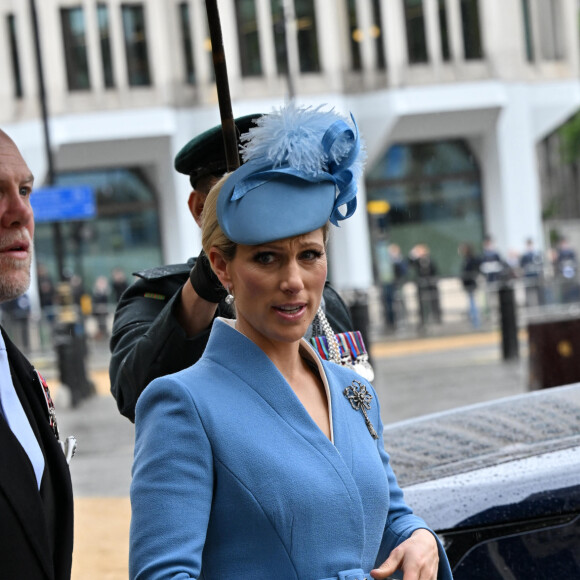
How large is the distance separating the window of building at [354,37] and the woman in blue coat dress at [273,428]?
92.4 ft

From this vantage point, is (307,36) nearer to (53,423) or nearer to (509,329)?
(509,329)

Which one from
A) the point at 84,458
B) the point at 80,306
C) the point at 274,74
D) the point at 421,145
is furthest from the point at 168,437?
the point at 421,145

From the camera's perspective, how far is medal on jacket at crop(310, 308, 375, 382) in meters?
2.71

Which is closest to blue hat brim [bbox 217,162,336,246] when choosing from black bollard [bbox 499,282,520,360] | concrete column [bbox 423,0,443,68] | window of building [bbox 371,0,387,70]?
black bollard [bbox 499,282,520,360]

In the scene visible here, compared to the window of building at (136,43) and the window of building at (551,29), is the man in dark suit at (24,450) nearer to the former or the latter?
the window of building at (136,43)

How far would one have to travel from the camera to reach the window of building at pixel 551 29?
3080cm

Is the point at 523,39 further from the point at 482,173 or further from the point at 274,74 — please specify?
the point at 274,74

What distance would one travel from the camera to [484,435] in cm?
350

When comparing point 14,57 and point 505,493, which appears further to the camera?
point 14,57

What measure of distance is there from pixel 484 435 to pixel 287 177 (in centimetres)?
168

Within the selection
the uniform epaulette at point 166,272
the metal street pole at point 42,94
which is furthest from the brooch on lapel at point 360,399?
the metal street pole at point 42,94

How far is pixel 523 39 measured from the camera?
29.9 metres

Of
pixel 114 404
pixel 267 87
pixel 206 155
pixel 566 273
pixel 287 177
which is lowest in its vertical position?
pixel 114 404

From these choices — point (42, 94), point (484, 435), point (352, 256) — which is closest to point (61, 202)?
point (42, 94)
